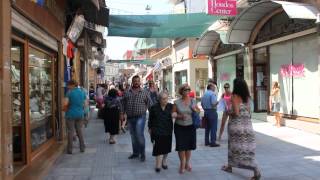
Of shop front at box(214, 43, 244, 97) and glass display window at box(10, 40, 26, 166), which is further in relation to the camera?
shop front at box(214, 43, 244, 97)

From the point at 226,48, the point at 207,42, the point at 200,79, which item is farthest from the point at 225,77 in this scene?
the point at 200,79

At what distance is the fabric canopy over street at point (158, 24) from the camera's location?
18.3m

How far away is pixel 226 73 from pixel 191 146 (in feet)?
46.2

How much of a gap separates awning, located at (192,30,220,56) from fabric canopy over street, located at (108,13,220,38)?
1.33 metres

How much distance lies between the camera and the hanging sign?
16.0 m

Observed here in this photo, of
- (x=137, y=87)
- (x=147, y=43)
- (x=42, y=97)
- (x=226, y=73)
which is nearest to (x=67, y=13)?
(x=42, y=97)

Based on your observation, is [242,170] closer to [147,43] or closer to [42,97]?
[42,97]

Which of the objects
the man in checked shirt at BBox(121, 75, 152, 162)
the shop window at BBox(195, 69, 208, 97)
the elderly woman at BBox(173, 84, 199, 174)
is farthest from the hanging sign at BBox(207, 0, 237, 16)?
the shop window at BBox(195, 69, 208, 97)

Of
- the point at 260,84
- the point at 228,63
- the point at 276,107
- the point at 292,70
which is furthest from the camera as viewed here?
the point at 228,63

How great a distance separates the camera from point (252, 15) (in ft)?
53.4

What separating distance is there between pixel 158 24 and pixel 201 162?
10736 mm

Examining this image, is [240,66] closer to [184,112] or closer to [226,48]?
[226,48]

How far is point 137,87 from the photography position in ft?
29.1

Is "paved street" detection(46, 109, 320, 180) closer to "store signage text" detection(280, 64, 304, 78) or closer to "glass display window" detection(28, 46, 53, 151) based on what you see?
"glass display window" detection(28, 46, 53, 151)
